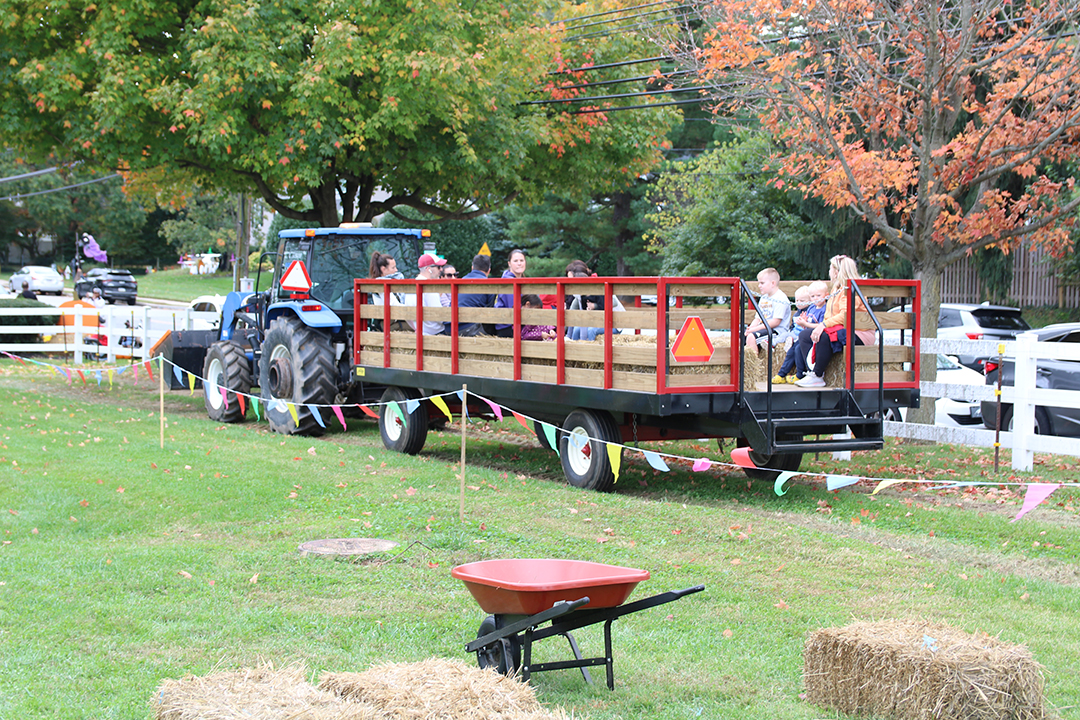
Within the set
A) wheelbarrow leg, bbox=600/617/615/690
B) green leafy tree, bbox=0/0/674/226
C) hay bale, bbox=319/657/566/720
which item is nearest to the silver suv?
green leafy tree, bbox=0/0/674/226

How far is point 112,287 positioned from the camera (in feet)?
164

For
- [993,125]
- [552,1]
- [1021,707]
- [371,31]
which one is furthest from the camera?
[552,1]

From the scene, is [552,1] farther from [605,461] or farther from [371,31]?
[605,461]

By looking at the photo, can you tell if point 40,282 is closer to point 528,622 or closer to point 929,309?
point 929,309

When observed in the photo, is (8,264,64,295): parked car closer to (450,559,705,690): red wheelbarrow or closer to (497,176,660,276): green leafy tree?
(497,176,660,276): green leafy tree

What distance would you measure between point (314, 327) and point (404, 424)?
2294 millimetres

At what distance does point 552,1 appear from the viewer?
23312 millimetres

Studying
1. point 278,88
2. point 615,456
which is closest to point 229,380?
point 278,88

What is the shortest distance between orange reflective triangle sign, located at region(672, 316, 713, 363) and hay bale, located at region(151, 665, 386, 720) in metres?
5.68

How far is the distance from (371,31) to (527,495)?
1106 centimetres

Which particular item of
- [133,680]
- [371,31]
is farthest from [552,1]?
[133,680]

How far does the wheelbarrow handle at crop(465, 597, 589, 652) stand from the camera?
14.6ft

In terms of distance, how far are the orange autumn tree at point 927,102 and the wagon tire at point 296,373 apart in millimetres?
6082

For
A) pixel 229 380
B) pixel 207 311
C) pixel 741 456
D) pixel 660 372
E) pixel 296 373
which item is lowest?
pixel 741 456
